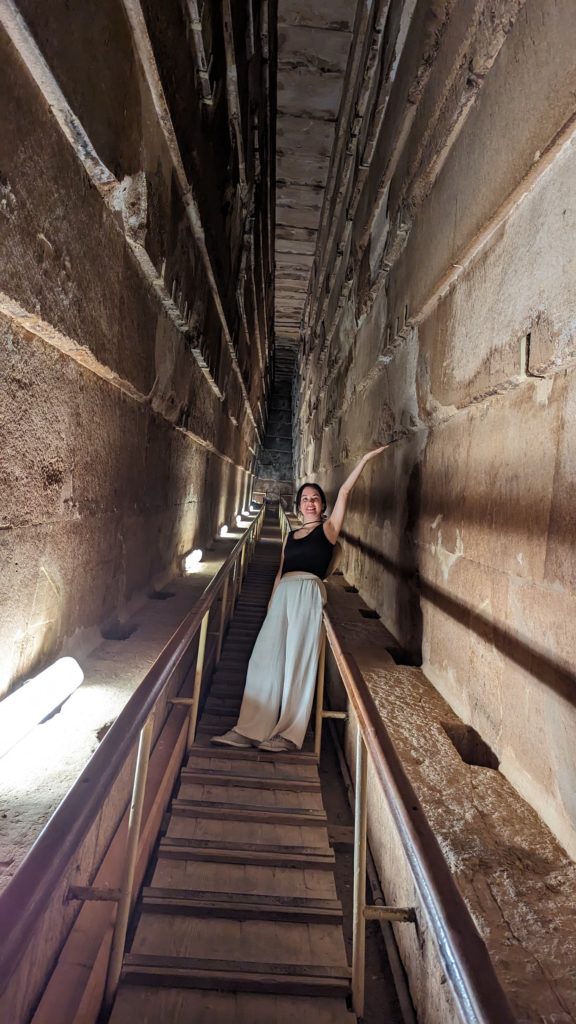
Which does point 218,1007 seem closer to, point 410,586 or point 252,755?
point 252,755

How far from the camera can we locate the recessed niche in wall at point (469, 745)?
6.79 ft

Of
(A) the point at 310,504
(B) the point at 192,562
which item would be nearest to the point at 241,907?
(A) the point at 310,504

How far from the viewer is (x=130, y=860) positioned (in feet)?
6.15

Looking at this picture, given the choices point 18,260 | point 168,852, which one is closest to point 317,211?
point 18,260

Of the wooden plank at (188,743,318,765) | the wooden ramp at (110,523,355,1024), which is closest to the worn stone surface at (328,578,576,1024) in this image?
the wooden ramp at (110,523,355,1024)

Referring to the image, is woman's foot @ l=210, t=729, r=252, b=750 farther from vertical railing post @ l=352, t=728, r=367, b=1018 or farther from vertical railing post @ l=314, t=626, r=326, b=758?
vertical railing post @ l=352, t=728, r=367, b=1018

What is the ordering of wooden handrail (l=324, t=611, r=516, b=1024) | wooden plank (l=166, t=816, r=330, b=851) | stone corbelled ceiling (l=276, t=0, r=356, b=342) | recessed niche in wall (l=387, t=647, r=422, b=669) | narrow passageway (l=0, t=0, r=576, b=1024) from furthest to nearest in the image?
stone corbelled ceiling (l=276, t=0, r=356, b=342) → recessed niche in wall (l=387, t=647, r=422, b=669) → wooden plank (l=166, t=816, r=330, b=851) → narrow passageway (l=0, t=0, r=576, b=1024) → wooden handrail (l=324, t=611, r=516, b=1024)

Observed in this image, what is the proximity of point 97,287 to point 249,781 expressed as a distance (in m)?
3.10

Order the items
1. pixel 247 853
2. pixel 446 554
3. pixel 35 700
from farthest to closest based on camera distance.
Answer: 1. pixel 247 853
2. pixel 446 554
3. pixel 35 700

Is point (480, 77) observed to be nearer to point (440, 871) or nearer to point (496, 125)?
point (496, 125)

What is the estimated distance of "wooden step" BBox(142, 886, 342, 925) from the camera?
95.2 inches

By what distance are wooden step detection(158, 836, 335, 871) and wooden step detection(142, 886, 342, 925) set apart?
0.22m

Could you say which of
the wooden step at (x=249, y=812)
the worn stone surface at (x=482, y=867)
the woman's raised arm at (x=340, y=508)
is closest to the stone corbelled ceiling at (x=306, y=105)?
the woman's raised arm at (x=340, y=508)

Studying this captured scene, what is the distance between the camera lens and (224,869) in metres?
2.70
